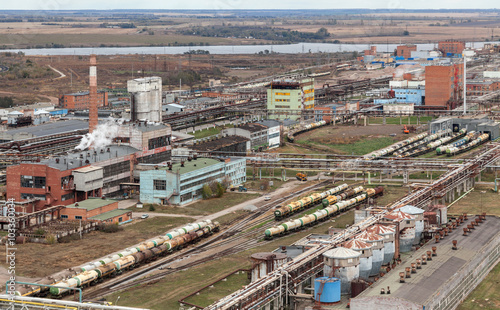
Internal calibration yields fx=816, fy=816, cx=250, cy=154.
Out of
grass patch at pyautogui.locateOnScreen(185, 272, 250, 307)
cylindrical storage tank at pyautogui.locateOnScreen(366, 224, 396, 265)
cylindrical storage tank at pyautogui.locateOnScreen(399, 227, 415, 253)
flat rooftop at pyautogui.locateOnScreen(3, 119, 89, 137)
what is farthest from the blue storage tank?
flat rooftop at pyautogui.locateOnScreen(3, 119, 89, 137)

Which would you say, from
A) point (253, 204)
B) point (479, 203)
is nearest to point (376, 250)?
point (253, 204)

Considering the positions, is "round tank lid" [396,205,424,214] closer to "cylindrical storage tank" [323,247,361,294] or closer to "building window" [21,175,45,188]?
"cylindrical storage tank" [323,247,361,294]

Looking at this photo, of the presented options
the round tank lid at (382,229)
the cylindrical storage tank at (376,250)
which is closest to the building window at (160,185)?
the round tank lid at (382,229)

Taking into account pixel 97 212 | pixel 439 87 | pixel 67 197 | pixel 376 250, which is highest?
pixel 439 87

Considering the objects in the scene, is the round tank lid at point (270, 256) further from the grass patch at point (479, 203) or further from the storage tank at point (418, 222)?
the grass patch at point (479, 203)

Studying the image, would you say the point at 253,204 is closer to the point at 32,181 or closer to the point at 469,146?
the point at 32,181

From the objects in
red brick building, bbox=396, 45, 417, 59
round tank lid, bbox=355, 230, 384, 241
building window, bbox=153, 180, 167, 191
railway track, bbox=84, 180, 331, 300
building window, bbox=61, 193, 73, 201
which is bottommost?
railway track, bbox=84, 180, 331, 300

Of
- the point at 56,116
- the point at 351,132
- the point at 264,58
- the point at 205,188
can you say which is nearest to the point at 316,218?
the point at 205,188
